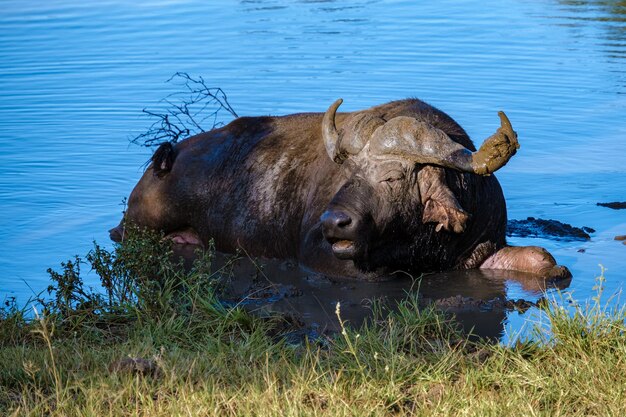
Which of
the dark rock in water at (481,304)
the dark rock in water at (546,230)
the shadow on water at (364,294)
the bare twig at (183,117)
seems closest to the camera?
the shadow on water at (364,294)

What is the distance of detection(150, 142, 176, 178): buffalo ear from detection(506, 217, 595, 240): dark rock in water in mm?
3191

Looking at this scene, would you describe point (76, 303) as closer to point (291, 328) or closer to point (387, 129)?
point (291, 328)

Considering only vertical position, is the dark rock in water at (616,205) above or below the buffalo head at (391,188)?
below

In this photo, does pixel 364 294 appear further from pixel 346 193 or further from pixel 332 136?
pixel 332 136

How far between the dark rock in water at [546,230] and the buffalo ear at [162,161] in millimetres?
3191

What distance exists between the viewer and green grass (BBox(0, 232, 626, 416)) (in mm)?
5785

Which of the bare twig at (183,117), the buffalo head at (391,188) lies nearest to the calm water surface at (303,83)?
the bare twig at (183,117)

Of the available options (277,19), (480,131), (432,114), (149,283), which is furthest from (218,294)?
(277,19)

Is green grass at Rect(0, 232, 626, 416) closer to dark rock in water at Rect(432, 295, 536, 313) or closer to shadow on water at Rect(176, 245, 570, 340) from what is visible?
shadow on water at Rect(176, 245, 570, 340)

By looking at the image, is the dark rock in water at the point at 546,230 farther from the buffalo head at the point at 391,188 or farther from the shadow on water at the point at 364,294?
the buffalo head at the point at 391,188

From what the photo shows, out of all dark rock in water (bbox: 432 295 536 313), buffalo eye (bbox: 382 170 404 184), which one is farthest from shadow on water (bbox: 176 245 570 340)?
buffalo eye (bbox: 382 170 404 184)

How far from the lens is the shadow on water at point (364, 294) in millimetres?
8062

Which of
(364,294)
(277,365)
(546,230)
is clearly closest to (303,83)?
(546,230)

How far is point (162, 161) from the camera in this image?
35.2 ft
